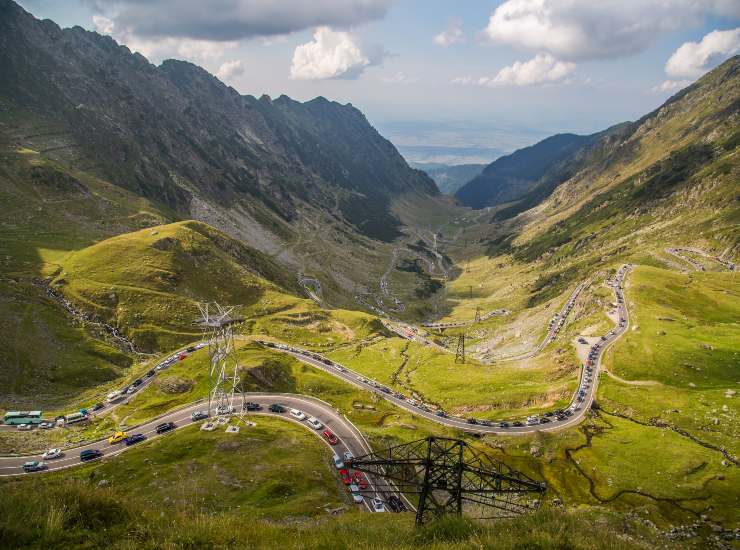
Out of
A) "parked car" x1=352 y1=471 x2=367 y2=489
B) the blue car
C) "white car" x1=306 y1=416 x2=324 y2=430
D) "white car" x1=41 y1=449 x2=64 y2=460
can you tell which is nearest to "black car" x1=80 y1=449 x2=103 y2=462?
"white car" x1=41 y1=449 x2=64 y2=460

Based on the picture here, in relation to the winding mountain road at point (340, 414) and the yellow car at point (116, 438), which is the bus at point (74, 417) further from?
the yellow car at point (116, 438)

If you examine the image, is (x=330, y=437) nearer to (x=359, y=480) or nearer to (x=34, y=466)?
(x=359, y=480)

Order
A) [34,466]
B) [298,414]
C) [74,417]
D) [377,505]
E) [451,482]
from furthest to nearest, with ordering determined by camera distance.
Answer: [74,417] → [298,414] → [34,466] → [377,505] → [451,482]

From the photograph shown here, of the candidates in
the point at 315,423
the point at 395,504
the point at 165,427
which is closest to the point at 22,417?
the point at 165,427

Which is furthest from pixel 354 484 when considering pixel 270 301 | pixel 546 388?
pixel 270 301

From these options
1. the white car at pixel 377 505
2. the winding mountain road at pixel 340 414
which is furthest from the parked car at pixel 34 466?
the white car at pixel 377 505

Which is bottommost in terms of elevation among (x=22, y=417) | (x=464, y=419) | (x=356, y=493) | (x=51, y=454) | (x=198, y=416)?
(x=464, y=419)
